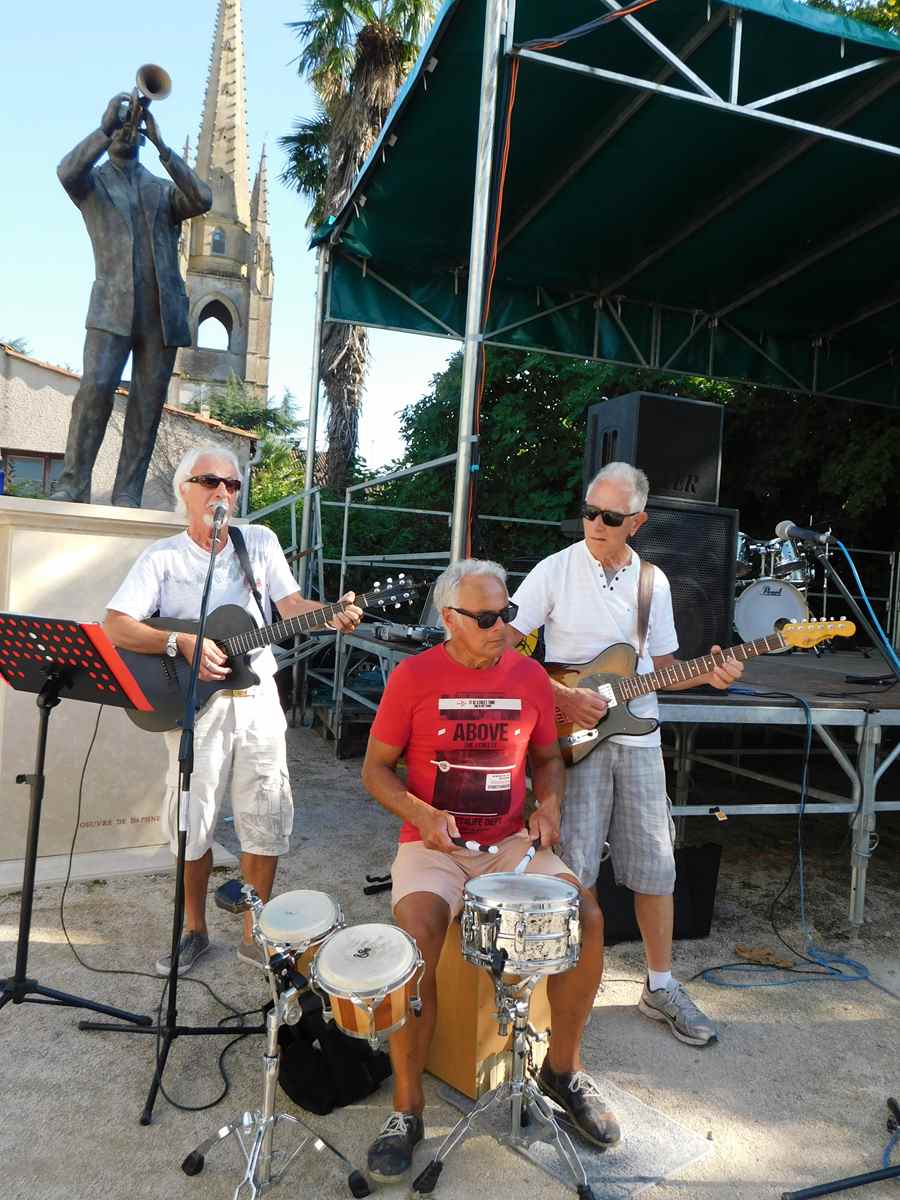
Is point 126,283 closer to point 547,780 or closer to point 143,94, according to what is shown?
point 143,94

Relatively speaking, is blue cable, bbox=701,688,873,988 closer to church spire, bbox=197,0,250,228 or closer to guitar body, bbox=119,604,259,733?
guitar body, bbox=119,604,259,733

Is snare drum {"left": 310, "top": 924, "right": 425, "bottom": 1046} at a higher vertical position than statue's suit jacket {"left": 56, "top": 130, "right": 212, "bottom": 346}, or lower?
lower

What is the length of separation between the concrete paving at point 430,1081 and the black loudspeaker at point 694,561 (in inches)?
56.4

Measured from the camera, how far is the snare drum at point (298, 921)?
217cm

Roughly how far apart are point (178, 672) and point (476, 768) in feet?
4.18

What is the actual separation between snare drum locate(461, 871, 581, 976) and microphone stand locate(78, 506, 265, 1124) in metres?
0.88

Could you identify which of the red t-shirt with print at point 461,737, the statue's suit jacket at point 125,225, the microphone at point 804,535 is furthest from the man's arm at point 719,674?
the statue's suit jacket at point 125,225

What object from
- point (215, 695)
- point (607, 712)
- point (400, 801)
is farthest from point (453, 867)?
point (215, 695)

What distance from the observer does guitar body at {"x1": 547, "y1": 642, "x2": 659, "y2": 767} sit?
315 centimetres

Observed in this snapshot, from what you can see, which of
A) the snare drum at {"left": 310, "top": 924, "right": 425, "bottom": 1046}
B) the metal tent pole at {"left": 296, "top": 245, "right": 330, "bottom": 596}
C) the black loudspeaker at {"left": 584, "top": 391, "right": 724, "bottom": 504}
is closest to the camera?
the snare drum at {"left": 310, "top": 924, "right": 425, "bottom": 1046}

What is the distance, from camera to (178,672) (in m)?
3.35

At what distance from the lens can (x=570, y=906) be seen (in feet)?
7.32

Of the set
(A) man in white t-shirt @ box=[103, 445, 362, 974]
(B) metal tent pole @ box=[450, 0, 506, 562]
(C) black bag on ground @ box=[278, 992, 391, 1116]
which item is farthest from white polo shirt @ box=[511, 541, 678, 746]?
(C) black bag on ground @ box=[278, 992, 391, 1116]

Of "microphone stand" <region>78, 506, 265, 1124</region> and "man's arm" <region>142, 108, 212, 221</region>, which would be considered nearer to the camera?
"microphone stand" <region>78, 506, 265, 1124</region>
